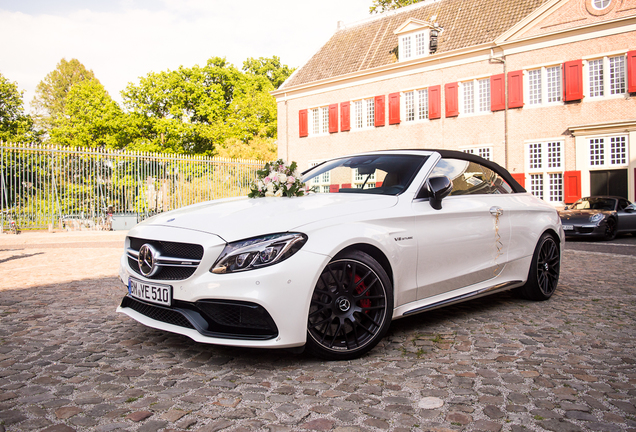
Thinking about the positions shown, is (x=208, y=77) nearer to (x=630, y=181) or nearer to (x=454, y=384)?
(x=630, y=181)

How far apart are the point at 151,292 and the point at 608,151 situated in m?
20.7

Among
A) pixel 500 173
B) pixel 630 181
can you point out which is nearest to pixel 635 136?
pixel 630 181

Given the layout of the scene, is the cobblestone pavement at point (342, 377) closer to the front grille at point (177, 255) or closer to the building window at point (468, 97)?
the front grille at point (177, 255)

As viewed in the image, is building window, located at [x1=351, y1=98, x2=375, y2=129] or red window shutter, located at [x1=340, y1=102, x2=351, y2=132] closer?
building window, located at [x1=351, y1=98, x2=375, y2=129]

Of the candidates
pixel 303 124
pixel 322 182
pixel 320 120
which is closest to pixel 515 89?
pixel 320 120

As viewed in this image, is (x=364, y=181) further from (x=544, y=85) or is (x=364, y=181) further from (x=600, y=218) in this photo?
(x=544, y=85)

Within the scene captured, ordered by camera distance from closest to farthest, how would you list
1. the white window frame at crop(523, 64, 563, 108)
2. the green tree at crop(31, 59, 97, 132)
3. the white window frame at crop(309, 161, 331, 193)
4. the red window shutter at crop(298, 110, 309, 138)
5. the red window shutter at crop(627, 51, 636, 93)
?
the white window frame at crop(309, 161, 331, 193) → the red window shutter at crop(627, 51, 636, 93) → the white window frame at crop(523, 64, 563, 108) → the red window shutter at crop(298, 110, 309, 138) → the green tree at crop(31, 59, 97, 132)

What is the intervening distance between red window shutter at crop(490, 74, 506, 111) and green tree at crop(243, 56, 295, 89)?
2781cm

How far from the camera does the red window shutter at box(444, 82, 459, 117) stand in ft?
75.7

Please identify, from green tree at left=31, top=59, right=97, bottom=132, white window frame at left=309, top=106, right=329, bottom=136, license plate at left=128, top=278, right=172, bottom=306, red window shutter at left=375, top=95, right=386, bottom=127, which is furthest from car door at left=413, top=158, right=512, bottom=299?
green tree at left=31, top=59, right=97, bottom=132

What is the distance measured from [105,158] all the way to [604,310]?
54.9 ft

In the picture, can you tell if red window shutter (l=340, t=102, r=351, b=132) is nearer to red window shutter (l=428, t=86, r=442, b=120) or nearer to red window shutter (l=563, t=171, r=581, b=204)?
red window shutter (l=428, t=86, r=442, b=120)

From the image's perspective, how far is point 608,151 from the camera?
1931cm

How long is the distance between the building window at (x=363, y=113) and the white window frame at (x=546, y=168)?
28.3 ft
